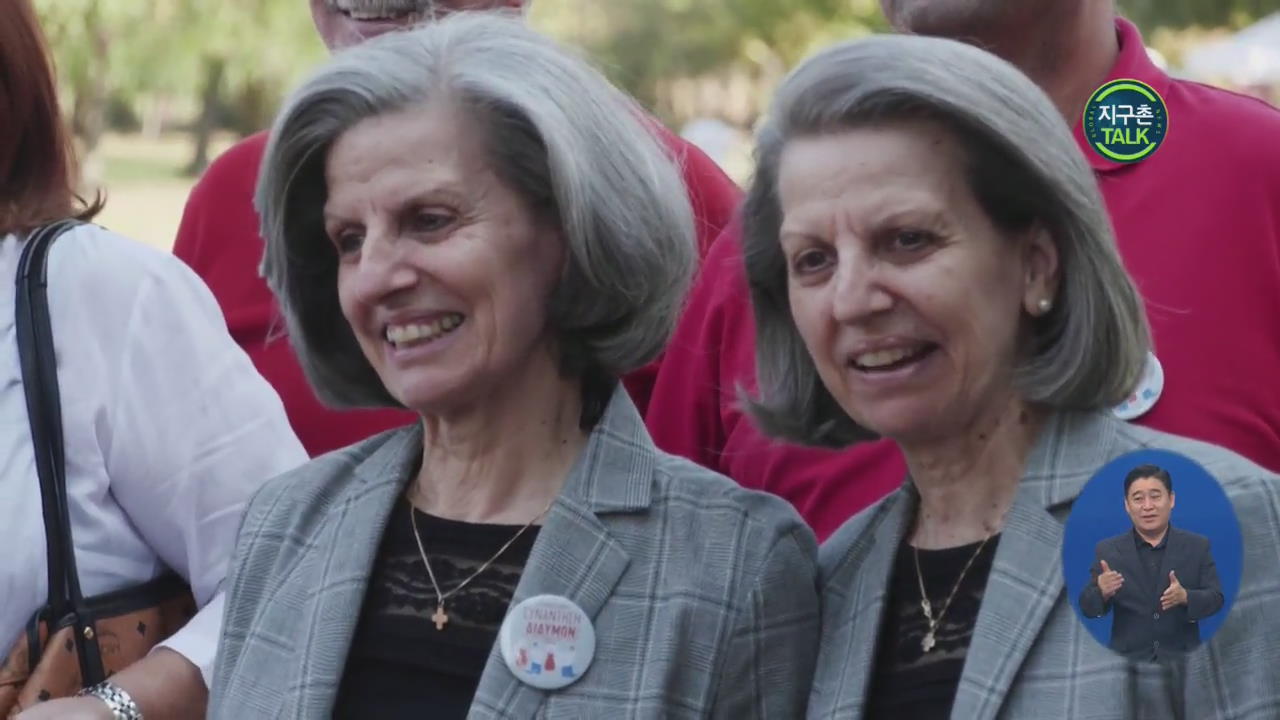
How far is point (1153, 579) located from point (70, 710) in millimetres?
1579

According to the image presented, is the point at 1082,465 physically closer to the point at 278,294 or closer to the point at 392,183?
the point at 392,183

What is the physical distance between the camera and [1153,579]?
7.06 ft

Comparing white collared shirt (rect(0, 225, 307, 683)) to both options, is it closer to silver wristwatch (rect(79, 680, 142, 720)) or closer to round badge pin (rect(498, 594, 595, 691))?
silver wristwatch (rect(79, 680, 142, 720))

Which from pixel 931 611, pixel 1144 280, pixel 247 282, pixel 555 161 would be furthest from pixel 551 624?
pixel 247 282

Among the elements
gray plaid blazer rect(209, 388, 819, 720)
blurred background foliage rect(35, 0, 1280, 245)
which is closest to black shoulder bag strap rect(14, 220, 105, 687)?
gray plaid blazer rect(209, 388, 819, 720)

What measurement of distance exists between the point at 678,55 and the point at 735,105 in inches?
98.5

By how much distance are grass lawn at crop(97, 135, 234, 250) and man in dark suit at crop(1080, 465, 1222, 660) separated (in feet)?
47.6

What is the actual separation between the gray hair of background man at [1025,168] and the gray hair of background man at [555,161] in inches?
12.1

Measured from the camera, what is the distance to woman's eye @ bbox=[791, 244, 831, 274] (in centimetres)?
249

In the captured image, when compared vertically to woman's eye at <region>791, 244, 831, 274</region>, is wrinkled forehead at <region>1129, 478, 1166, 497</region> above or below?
below

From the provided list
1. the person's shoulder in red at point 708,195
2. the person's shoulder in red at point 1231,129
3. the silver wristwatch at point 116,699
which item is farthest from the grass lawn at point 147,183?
the person's shoulder in red at point 1231,129

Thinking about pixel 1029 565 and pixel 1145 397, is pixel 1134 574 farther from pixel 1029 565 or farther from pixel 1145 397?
pixel 1145 397

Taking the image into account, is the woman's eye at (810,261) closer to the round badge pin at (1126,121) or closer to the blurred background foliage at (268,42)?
the round badge pin at (1126,121)

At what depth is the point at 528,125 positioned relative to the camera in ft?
8.80
